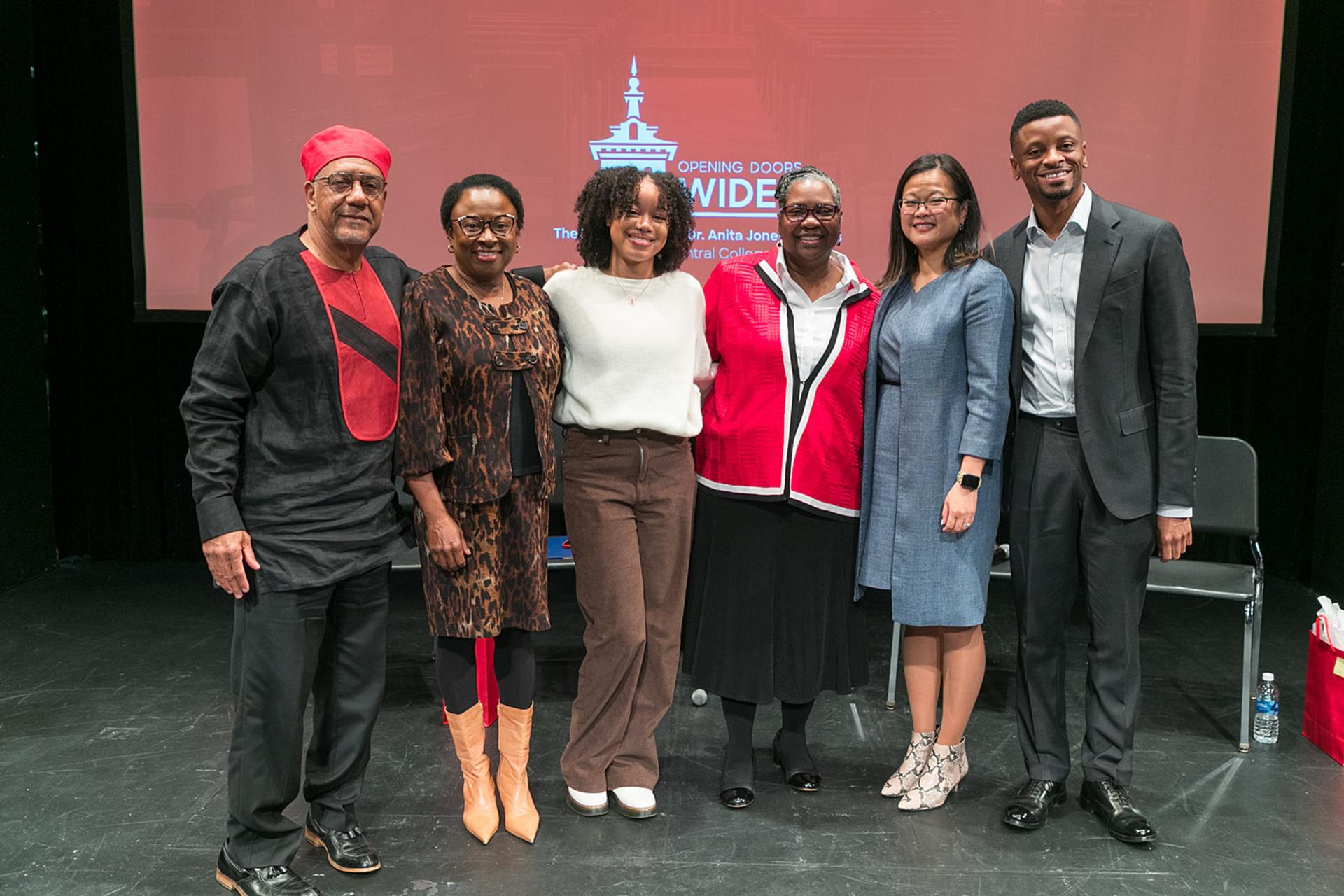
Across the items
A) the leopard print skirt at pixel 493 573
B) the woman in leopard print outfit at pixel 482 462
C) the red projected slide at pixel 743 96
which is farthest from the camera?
the red projected slide at pixel 743 96

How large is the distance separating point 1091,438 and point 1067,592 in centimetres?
43

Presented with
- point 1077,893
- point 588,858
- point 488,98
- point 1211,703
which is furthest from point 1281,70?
point 588,858

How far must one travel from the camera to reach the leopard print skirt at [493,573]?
2512 mm

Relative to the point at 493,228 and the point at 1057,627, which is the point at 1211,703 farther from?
the point at 493,228

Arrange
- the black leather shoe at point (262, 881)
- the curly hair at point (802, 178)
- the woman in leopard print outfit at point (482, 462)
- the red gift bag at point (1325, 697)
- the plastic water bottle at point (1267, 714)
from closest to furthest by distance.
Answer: the black leather shoe at point (262, 881), the woman in leopard print outfit at point (482, 462), the curly hair at point (802, 178), the red gift bag at point (1325, 697), the plastic water bottle at point (1267, 714)

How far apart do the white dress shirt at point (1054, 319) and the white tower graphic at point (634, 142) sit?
220cm

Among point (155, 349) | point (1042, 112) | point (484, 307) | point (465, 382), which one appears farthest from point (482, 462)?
point (155, 349)

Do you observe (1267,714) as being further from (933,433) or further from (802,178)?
(802,178)

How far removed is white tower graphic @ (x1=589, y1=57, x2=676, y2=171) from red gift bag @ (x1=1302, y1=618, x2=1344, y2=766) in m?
3.06

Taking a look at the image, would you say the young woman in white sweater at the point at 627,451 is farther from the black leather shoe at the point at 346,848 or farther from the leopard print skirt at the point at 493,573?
the black leather shoe at the point at 346,848

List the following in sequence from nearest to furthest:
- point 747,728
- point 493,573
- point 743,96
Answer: point 493,573 → point 747,728 → point 743,96

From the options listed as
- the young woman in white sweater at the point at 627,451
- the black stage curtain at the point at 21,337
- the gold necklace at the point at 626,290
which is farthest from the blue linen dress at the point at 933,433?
the black stage curtain at the point at 21,337

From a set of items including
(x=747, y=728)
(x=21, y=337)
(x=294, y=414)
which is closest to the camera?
(x=294, y=414)

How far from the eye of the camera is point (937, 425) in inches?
102
